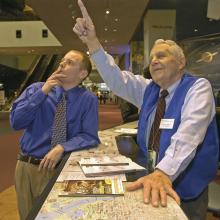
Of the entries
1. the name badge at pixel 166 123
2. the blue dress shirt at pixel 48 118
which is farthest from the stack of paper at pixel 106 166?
the blue dress shirt at pixel 48 118

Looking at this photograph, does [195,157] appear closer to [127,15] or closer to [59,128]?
[59,128]

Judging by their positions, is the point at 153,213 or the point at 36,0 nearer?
the point at 153,213

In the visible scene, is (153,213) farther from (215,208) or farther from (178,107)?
(215,208)

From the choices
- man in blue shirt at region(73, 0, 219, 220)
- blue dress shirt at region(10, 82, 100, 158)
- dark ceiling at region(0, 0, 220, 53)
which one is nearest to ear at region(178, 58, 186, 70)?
man in blue shirt at region(73, 0, 219, 220)

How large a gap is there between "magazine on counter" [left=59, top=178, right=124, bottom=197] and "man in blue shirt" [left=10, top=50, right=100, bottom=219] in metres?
0.58

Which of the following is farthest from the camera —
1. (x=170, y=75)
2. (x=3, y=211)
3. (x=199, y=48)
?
(x=199, y=48)

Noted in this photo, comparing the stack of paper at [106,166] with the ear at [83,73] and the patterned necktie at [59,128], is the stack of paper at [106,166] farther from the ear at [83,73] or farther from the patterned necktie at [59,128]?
the ear at [83,73]

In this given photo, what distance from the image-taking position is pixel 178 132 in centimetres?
154

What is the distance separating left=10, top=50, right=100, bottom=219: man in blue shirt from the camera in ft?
6.84

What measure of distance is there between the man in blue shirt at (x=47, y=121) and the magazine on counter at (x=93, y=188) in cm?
58

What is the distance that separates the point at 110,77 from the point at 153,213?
3.54 ft

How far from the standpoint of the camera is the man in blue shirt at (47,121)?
209cm

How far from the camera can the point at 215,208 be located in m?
2.23

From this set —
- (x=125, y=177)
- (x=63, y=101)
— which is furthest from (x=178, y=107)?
(x=63, y=101)
